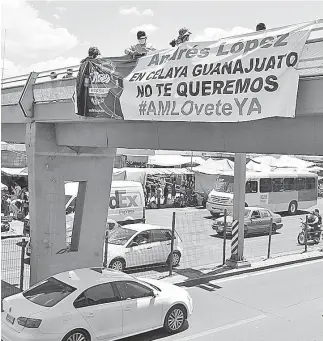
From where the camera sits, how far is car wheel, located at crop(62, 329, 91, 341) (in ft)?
25.5

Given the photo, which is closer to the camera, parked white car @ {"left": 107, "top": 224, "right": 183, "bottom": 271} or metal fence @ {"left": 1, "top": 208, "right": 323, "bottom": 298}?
metal fence @ {"left": 1, "top": 208, "right": 323, "bottom": 298}

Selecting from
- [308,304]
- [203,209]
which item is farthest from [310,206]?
[308,304]

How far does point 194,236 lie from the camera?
20.0 m

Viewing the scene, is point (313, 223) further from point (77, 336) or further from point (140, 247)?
point (77, 336)

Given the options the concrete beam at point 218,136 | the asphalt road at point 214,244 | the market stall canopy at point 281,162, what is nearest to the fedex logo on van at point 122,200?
the asphalt road at point 214,244

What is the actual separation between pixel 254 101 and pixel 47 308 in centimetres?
486

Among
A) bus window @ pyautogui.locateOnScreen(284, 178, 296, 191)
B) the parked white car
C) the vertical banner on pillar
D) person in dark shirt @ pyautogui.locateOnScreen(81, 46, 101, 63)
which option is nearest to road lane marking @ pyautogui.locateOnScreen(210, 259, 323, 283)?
the vertical banner on pillar

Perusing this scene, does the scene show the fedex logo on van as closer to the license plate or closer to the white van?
the white van

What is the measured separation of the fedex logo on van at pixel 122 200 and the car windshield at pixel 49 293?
12357 mm

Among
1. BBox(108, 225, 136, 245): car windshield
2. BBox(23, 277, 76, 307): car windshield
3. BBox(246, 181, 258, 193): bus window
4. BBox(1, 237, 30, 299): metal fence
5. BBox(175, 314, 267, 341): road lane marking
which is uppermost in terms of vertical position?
BBox(246, 181, 258, 193): bus window

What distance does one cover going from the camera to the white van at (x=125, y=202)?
69.6ft

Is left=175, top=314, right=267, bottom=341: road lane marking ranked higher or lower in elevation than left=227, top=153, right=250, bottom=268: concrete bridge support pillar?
lower

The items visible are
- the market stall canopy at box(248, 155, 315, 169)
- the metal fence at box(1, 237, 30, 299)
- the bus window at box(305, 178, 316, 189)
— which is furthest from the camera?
the market stall canopy at box(248, 155, 315, 169)

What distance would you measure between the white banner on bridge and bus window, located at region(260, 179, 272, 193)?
2093 centimetres
